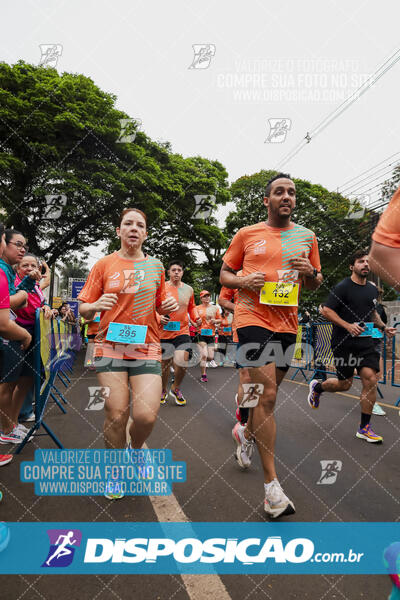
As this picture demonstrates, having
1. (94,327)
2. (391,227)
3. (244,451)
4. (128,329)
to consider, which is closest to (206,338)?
(244,451)

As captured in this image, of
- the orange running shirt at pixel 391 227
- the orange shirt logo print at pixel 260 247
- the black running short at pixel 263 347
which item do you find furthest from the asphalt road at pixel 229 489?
the orange shirt logo print at pixel 260 247

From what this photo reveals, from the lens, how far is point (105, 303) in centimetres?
288

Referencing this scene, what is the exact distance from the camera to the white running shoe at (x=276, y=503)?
253 centimetres

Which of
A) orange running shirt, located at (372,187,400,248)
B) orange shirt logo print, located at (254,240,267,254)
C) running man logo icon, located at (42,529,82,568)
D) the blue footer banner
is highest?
orange running shirt, located at (372,187,400,248)

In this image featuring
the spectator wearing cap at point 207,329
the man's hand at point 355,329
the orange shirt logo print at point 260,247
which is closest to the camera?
the orange shirt logo print at point 260,247

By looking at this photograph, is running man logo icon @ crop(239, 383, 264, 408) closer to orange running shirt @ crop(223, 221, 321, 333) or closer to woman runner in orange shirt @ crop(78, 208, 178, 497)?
orange running shirt @ crop(223, 221, 321, 333)

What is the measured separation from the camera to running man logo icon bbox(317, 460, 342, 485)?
3.27 m

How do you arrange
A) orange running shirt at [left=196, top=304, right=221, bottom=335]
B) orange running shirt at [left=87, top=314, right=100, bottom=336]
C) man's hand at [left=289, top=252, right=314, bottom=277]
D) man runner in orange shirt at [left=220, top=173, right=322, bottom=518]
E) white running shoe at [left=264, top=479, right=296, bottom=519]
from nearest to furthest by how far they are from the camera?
white running shoe at [left=264, top=479, right=296, bottom=519], man runner in orange shirt at [left=220, top=173, right=322, bottom=518], man's hand at [left=289, top=252, right=314, bottom=277], orange running shirt at [left=87, top=314, right=100, bottom=336], orange running shirt at [left=196, top=304, right=221, bottom=335]

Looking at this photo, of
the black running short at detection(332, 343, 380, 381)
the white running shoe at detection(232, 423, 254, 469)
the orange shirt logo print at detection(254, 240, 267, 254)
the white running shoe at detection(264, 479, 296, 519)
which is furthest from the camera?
the black running short at detection(332, 343, 380, 381)

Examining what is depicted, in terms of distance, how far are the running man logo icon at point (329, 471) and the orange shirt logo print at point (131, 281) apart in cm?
207

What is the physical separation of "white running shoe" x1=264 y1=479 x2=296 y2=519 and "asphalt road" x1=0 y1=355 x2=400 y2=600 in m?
0.07

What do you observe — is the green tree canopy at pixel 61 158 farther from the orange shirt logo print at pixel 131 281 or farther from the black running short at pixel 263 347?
the black running short at pixel 263 347

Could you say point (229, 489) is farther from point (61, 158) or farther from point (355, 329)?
point (61, 158)

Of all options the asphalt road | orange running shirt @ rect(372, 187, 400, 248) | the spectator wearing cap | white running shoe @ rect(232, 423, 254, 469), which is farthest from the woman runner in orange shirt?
the spectator wearing cap
